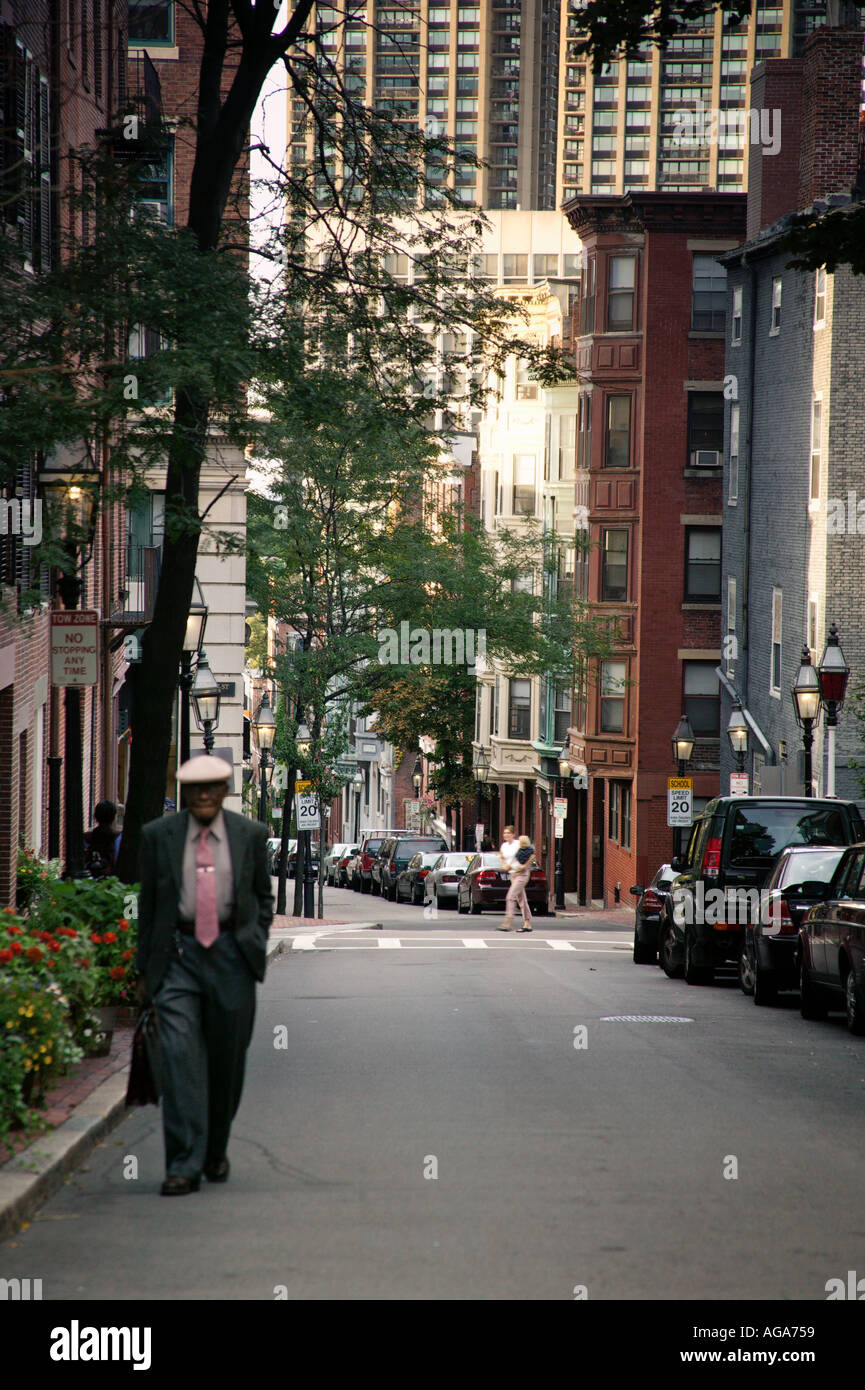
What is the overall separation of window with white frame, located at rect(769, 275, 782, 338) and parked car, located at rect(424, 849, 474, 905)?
14.2 metres

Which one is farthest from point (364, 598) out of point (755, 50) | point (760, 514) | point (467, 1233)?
point (755, 50)

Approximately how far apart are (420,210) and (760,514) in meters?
26.9

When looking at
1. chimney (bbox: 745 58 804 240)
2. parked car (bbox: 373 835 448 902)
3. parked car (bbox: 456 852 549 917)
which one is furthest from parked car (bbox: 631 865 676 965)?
parked car (bbox: 373 835 448 902)

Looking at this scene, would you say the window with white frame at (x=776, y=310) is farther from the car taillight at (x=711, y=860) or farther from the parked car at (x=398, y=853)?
the car taillight at (x=711, y=860)

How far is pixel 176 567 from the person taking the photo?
16156 millimetres

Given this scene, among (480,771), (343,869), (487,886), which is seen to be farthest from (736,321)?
(343,869)

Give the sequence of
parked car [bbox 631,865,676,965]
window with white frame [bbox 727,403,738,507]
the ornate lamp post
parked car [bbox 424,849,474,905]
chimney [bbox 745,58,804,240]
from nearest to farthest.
→ parked car [bbox 631,865,676,965] < chimney [bbox 745,58,804,240] < parked car [bbox 424,849,474,905] < window with white frame [bbox 727,403,738,507] < the ornate lamp post

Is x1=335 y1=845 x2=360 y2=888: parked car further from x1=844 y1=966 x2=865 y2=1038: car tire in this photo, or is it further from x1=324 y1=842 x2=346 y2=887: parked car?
x1=844 y1=966 x2=865 y2=1038: car tire

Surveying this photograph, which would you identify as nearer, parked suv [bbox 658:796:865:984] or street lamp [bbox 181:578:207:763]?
parked suv [bbox 658:796:865:984]

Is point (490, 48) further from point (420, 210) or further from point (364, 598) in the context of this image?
point (420, 210)

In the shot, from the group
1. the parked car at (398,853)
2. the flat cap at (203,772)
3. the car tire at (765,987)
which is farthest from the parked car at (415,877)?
the flat cap at (203,772)

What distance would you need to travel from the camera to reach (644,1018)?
1645 cm

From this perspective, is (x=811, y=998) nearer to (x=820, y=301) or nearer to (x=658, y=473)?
(x=820, y=301)

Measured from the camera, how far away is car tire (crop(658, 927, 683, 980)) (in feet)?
74.2
